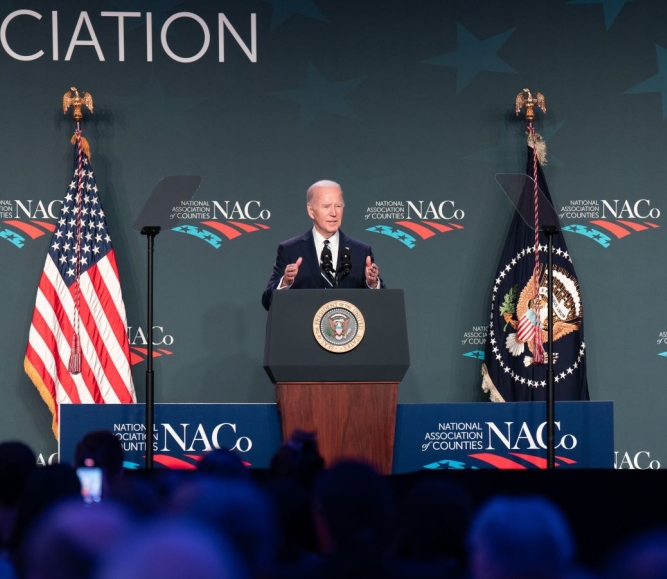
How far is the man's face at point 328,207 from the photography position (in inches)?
230

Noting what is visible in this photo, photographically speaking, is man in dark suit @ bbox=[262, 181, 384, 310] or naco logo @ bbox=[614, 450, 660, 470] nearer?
man in dark suit @ bbox=[262, 181, 384, 310]

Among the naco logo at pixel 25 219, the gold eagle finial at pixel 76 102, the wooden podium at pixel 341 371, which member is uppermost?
the gold eagle finial at pixel 76 102

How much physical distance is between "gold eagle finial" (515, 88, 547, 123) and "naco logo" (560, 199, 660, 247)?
729 mm

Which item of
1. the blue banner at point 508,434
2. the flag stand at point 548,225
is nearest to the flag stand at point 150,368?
the blue banner at point 508,434

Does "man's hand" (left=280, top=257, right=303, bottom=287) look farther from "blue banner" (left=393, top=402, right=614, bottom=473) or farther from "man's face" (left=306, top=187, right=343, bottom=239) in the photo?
"blue banner" (left=393, top=402, right=614, bottom=473)

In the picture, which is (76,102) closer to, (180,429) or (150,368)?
(150,368)

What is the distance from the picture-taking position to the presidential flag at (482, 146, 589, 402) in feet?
25.4

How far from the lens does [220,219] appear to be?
7867 millimetres

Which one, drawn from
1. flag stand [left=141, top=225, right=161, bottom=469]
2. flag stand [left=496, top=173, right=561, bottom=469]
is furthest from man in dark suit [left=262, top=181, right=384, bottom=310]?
flag stand [left=496, top=173, right=561, bottom=469]

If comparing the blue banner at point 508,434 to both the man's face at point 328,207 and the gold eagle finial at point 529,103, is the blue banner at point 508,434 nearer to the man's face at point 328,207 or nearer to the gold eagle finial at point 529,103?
the man's face at point 328,207

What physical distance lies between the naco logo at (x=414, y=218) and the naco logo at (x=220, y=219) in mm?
810

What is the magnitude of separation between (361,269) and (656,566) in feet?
14.4

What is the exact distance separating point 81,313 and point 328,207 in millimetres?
2452

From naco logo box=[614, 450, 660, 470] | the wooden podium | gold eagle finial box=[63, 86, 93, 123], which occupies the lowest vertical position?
naco logo box=[614, 450, 660, 470]
